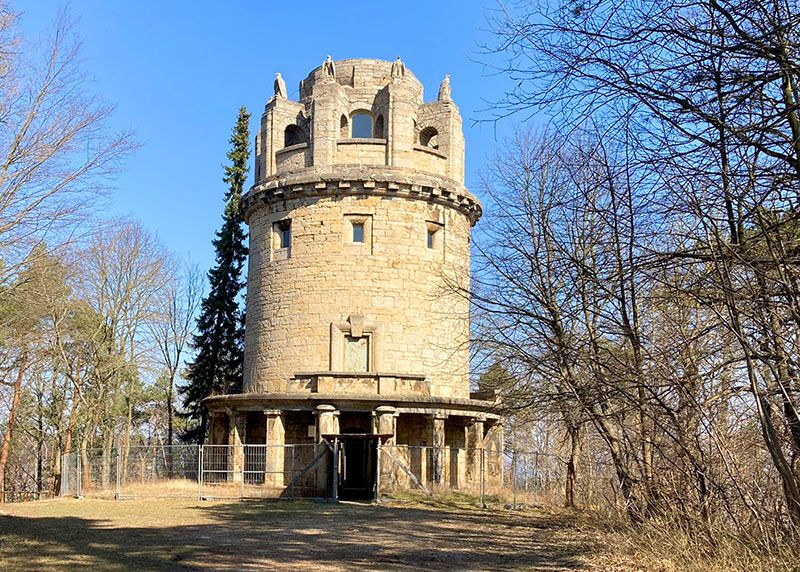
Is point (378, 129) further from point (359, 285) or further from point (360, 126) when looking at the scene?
point (359, 285)

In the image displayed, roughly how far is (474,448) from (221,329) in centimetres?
1674

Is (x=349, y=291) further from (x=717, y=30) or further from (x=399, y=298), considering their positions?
(x=717, y=30)

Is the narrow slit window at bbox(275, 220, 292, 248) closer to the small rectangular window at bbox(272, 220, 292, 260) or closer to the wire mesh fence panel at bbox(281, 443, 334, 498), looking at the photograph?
the small rectangular window at bbox(272, 220, 292, 260)

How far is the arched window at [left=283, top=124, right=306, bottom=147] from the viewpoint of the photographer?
3182cm

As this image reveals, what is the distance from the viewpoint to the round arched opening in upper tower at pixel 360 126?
29.8 meters

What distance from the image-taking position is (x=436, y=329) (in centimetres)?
2973

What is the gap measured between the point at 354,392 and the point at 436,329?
4.13 metres

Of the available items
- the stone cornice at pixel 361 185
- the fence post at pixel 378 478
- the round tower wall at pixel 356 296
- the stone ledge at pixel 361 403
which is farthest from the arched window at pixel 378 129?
the fence post at pixel 378 478

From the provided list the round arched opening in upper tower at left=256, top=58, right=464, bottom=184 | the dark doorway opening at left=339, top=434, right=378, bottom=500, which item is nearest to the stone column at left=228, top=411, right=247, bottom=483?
the dark doorway opening at left=339, top=434, right=378, bottom=500

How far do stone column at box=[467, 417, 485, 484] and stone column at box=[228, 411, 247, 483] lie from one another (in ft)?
24.8

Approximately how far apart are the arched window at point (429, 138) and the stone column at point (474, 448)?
1035 centimetres

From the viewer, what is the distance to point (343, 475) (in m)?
29.8

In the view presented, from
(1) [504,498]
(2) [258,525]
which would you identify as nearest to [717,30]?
(2) [258,525]

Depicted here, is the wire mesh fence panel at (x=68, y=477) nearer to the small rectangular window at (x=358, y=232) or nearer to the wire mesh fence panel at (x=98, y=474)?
the wire mesh fence panel at (x=98, y=474)
